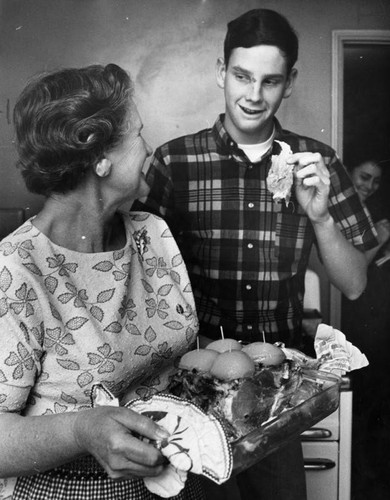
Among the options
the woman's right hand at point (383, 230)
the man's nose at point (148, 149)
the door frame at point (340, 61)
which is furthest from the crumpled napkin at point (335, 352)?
the man's nose at point (148, 149)

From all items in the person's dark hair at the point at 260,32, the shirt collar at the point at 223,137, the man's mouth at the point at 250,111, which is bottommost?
the shirt collar at the point at 223,137

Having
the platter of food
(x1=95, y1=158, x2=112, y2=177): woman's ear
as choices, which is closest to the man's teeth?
(x1=95, y1=158, x2=112, y2=177): woman's ear

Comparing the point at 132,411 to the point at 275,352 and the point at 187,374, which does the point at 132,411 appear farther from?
the point at 275,352

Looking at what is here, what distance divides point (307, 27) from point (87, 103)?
17.2 inches

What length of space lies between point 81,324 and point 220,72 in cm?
50

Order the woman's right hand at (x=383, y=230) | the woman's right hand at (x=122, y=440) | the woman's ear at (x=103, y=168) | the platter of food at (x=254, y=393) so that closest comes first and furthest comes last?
the woman's right hand at (x=122, y=440)
the platter of food at (x=254, y=393)
the woman's ear at (x=103, y=168)
the woman's right hand at (x=383, y=230)

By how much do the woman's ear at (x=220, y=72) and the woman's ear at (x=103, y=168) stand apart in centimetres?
27

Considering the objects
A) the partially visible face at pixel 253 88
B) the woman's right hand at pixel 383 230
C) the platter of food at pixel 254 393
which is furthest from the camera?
the woman's right hand at pixel 383 230

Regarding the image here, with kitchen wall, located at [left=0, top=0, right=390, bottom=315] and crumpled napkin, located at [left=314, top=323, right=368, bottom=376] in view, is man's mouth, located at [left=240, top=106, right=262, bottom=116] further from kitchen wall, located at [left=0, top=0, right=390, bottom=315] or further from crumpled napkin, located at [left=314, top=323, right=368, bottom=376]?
crumpled napkin, located at [left=314, top=323, right=368, bottom=376]

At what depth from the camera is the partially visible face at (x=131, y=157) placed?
3.23 ft

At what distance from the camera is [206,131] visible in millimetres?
1128

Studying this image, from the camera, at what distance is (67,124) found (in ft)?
3.03

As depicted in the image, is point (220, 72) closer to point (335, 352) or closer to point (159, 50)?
point (159, 50)

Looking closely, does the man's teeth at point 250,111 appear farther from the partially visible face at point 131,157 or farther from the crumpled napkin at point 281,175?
the partially visible face at point 131,157
